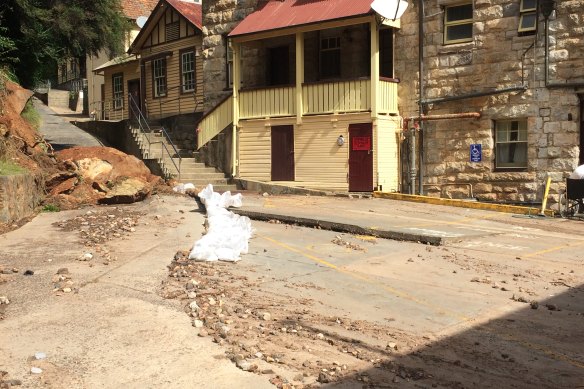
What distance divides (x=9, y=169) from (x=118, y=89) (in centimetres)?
2159

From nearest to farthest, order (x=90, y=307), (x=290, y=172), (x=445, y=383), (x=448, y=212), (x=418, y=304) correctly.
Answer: (x=445, y=383)
(x=90, y=307)
(x=418, y=304)
(x=448, y=212)
(x=290, y=172)

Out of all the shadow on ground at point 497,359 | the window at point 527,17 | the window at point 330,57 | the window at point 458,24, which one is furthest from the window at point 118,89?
the shadow on ground at point 497,359

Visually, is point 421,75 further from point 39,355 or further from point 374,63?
point 39,355

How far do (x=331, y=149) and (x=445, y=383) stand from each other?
46.3 ft

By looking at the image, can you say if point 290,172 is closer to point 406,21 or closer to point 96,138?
point 406,21

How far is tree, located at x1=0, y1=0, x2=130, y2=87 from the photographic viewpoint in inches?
635

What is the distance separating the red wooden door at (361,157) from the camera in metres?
17.5

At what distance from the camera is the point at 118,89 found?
3216 cm

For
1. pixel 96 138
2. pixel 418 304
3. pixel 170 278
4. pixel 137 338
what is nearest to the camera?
pixel 137 338

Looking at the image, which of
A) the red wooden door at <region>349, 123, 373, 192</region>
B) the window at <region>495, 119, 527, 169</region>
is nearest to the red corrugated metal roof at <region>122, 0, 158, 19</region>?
the red wooden door at <region>349, 123, 373, 192</region>

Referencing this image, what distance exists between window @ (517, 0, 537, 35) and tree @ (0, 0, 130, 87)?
12.0 m

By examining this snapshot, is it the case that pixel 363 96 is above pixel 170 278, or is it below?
above

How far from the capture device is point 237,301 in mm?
6273

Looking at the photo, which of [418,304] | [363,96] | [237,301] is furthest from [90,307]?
[363,96]
